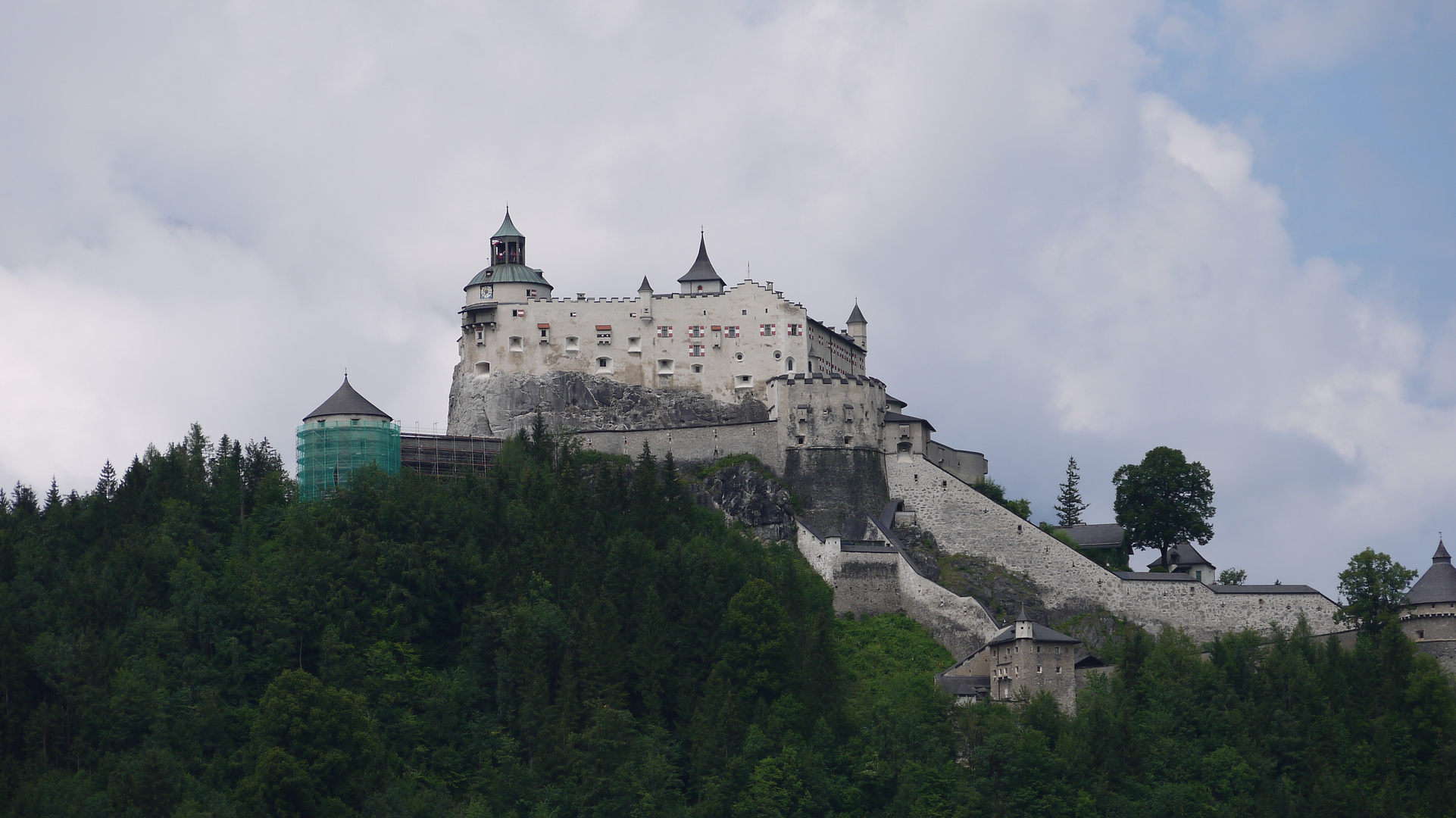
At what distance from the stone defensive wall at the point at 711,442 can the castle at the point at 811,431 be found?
0.07 metres

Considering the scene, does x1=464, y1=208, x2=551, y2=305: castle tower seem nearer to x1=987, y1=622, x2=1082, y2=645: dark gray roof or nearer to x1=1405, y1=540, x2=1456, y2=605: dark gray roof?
x1=987, y1=622, x2=1082, y2=645: dark gray roof

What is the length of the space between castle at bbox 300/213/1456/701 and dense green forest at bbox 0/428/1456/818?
2036 mm

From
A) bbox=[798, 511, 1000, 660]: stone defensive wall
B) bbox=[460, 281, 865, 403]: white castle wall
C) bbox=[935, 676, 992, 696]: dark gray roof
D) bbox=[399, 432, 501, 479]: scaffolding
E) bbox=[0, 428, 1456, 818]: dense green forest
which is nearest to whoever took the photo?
bbox=[0, 428, 1456, 818]: dense green forest

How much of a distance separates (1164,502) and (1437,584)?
40.9 ft

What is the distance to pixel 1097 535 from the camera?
268 ft

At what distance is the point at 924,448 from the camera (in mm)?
81875

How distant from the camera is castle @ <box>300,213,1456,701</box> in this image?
7275cm

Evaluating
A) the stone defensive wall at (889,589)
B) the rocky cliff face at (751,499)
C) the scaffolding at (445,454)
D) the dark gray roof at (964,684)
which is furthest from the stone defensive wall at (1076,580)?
the scaffolding at (445,454)

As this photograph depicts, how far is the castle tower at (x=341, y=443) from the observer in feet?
255

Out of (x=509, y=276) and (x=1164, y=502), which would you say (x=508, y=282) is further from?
(x=1164, y=502)

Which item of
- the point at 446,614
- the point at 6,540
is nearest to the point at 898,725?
the point at 446,614

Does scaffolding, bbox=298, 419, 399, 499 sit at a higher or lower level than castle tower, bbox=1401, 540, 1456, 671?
higher

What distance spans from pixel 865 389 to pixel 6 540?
32142mm

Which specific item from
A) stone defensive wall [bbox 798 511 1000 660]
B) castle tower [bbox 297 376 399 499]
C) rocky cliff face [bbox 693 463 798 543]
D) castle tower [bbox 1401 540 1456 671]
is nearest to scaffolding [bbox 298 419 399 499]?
castle tower [bbox 297 376 399 499]
